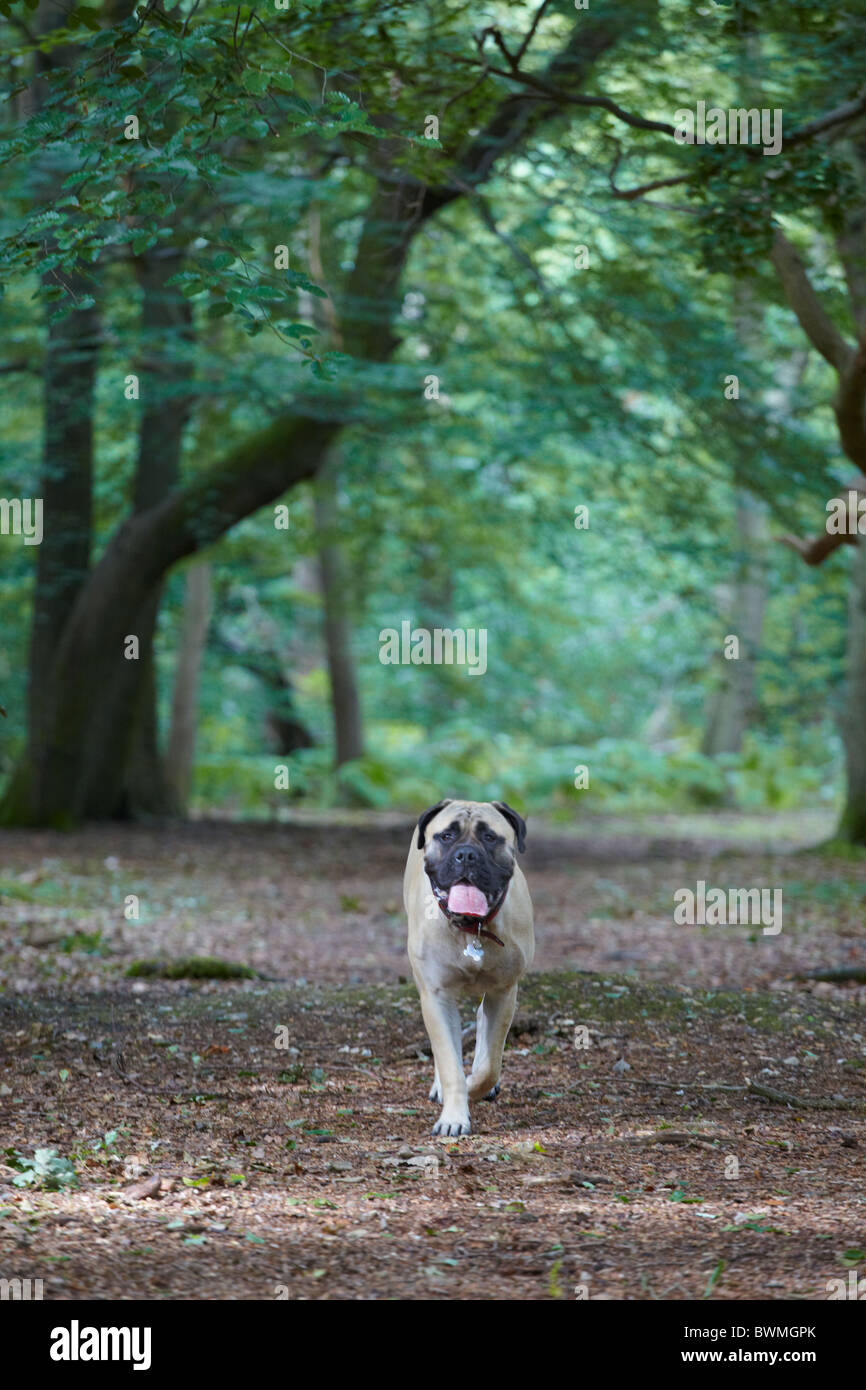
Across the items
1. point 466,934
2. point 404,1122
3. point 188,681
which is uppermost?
point 188,681

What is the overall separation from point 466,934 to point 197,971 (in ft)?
11.7

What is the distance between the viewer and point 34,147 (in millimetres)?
5352

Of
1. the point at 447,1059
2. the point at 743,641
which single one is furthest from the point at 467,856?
the point at 743,641

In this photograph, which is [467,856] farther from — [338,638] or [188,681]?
[338,638]

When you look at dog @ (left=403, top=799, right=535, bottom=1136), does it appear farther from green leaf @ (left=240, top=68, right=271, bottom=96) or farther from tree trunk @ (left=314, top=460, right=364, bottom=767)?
tree trunk @ (left=314, top=460, right=364, bottom=767)

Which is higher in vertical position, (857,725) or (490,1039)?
(857,725)

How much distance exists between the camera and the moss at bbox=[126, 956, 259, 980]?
8.11m

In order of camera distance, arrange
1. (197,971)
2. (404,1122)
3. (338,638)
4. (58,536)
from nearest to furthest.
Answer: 1. (404,1122)
2. (197,971)
3. (58,536)
4. (338,638)

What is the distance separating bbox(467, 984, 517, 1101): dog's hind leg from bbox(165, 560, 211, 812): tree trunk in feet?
48.2

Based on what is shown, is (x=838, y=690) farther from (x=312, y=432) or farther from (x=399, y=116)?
(x=399, y=116)

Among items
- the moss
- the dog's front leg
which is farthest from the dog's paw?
the moss

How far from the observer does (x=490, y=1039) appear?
533 cm
